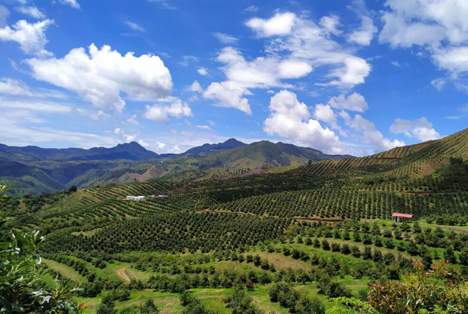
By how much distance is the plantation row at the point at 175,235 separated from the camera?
6525 cm

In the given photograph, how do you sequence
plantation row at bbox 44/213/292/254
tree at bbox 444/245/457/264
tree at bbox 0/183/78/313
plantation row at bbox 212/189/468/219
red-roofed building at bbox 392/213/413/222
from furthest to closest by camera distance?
plantation row at bbox 212/189/468/219 < plantation row at bbox 44/213/292/254 < red-roofed building at bbox 392/213/413/222 < tree at bbox 444/245/457/264 < tree at bbox 0/183/78/313

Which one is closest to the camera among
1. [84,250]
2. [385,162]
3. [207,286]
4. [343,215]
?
[207,286]

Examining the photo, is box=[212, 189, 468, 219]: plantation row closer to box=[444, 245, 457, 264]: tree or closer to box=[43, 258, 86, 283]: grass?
box=[444, 245, 457, 264]: tree

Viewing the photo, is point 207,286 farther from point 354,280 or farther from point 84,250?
point 84,250

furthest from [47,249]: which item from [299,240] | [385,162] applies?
[385,162]

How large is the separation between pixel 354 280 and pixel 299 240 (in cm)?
1879

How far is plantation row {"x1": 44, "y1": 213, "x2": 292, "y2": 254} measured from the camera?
214 ft

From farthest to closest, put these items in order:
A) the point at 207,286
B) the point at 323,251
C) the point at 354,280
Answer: the point at 323,251 < the point at 207,286 < the point at 354,280

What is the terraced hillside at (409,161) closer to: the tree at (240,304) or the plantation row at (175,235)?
the plantation row at (175,235)

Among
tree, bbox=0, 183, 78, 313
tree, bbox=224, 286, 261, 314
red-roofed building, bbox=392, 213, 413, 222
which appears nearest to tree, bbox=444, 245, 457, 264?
tree, bbox=224, 286, 261, 314

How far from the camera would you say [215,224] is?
3169 inches

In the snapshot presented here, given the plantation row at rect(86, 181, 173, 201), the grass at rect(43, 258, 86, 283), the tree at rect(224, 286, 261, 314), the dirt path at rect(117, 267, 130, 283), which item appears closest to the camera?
the tree at rect(224, 286, 261, 314)

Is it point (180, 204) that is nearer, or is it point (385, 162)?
point (180, 204)

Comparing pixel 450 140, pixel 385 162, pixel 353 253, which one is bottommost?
pixel 353 253
